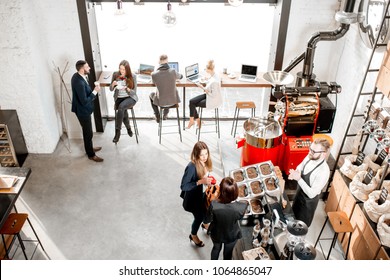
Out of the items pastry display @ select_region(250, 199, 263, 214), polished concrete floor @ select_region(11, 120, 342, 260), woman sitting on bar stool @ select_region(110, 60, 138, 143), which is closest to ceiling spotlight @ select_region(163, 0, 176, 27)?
woman sitting on bar stool @ select_region(110, 60, 138, 143)

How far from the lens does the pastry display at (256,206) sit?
450cm

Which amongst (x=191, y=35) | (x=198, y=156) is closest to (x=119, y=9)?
(x=191, y=35)

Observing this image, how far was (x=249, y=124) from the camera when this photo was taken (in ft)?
18.9

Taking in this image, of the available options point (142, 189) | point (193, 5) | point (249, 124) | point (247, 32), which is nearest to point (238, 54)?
point (247, 32)

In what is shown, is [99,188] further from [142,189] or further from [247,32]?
[247,32]

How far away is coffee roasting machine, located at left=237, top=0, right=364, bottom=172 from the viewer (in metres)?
5.50

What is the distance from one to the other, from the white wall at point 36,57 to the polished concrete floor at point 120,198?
1.69ft

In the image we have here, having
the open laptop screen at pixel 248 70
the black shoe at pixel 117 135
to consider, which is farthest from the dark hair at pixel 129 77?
the open laptop screen at pixel 248 70

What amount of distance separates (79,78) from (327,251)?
4.33 metres

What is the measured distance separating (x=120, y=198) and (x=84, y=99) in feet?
5.40

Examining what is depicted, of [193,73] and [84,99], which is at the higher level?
[193,73]

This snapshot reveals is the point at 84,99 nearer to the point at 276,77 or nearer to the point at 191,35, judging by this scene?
the point at 191,35

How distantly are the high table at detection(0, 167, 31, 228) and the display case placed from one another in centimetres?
135

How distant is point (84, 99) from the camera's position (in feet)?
20.2
